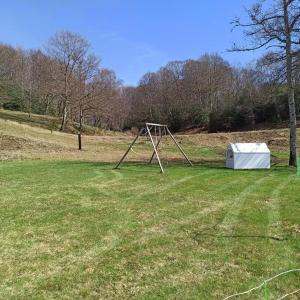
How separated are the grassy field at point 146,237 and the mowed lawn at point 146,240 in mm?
16

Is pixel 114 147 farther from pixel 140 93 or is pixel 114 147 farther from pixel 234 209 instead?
pixel 140 93

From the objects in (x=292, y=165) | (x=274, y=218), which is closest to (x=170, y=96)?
(x=292, y=165)

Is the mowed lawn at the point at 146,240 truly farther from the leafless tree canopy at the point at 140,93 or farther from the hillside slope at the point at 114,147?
the leafless tree canopy at the point at 140,93

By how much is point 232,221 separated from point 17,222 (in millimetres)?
3922

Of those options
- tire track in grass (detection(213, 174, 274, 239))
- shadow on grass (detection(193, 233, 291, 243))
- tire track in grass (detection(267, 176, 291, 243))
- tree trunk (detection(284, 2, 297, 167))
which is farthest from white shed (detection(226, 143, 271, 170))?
shadow on grass (detection(193, 233, 291, 243))

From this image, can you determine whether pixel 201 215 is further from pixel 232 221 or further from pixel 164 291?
pixel 164 291

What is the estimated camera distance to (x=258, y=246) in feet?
22.0

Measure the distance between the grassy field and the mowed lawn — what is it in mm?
16

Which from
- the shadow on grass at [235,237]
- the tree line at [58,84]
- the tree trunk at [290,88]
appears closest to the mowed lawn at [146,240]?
the shadow on grass at [235,237]

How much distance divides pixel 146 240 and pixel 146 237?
6.9 inches

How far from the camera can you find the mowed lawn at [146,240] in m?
5.25

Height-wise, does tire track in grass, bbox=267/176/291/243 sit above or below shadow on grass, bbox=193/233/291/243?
above

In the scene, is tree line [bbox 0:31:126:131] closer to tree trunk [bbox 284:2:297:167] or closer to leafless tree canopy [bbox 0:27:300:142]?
leafless tree canopy [bbox 0:27:300:142]

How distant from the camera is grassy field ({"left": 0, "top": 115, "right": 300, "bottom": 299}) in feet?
17.3
